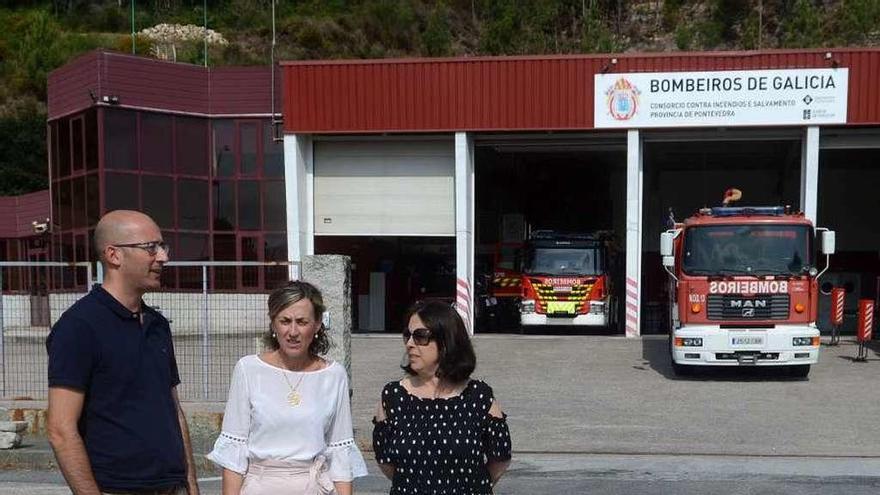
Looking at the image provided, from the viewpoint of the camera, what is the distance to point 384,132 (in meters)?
24.9

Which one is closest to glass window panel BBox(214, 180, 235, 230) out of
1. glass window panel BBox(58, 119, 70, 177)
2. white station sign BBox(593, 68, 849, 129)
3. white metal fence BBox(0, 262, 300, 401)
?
glass window panel BBox(58, 119, 70, 177)

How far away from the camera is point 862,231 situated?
34.3 metres

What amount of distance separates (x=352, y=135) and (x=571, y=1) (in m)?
44.8

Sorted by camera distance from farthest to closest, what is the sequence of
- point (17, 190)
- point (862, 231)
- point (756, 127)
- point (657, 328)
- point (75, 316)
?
1. point (17, 190)
2. point (862, 231)
3. point (657, 328)
4. point (756, 127)
5. point (75, 316)

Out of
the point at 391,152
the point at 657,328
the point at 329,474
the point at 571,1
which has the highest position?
the point at 571,1

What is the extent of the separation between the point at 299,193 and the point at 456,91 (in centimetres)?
488

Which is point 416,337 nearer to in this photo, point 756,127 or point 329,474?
point 329,474

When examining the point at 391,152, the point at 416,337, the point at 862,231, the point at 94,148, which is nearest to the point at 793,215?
the point at 391,152

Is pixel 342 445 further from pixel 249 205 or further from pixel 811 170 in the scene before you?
pixel 249 205

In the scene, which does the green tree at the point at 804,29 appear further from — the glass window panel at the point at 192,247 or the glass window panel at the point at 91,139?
the glass window panel at the point at 91,139

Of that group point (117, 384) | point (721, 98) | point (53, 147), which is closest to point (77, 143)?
point (53, 147)

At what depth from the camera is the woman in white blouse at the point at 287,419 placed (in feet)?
13.7

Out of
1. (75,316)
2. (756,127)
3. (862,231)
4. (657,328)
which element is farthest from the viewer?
(862,231)

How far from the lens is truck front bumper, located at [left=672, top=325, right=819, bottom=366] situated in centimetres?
1568
